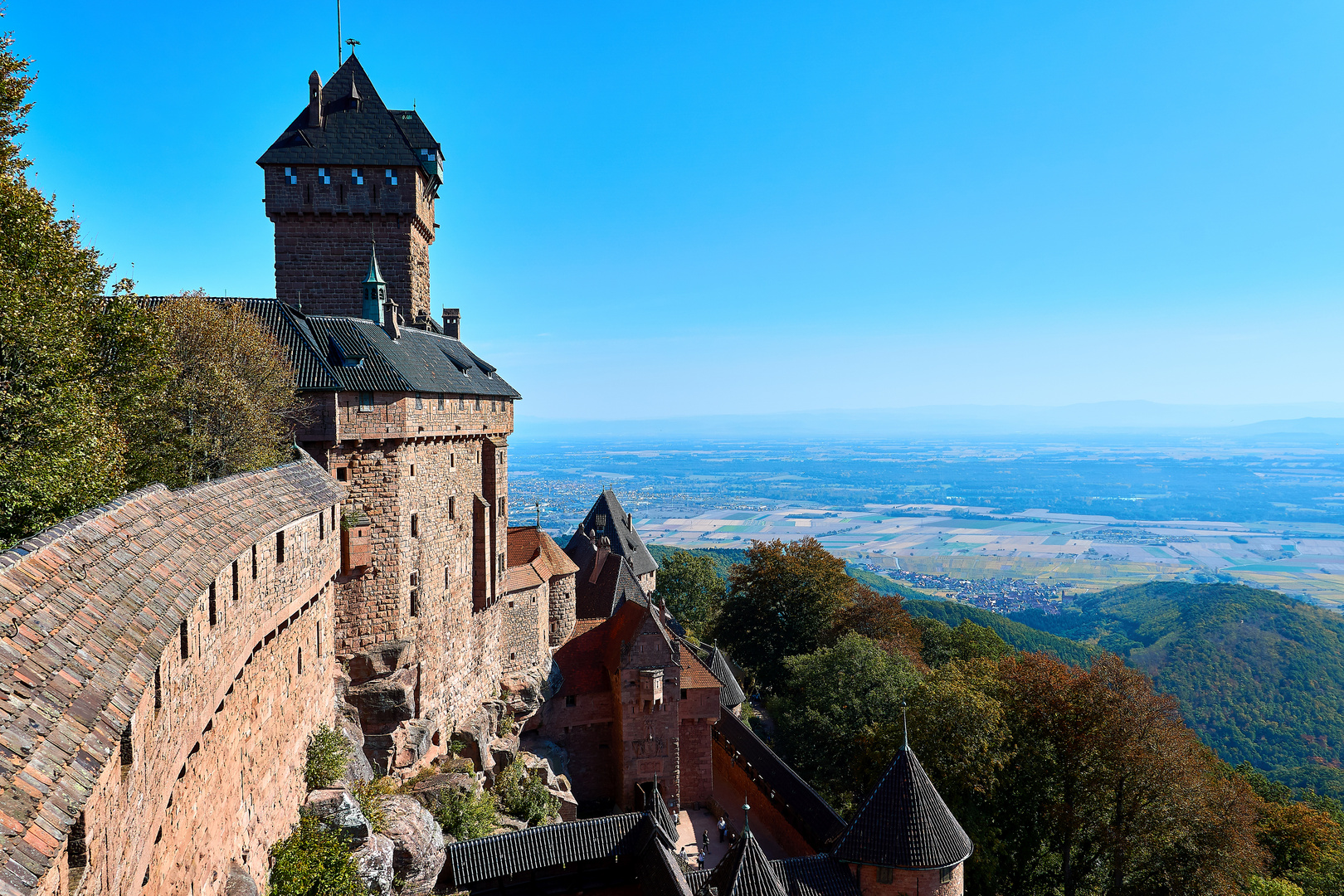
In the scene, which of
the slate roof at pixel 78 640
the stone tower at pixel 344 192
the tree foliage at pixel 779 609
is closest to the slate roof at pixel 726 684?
the tree foliage at pixel 779 609

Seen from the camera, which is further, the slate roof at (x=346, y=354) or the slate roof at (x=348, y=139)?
the slate roof at (x=348, y=139)

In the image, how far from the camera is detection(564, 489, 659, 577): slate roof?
45188 mm

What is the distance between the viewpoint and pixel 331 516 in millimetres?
14812

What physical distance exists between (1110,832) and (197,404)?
32543 mm

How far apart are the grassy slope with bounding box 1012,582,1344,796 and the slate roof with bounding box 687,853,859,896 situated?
52.8m

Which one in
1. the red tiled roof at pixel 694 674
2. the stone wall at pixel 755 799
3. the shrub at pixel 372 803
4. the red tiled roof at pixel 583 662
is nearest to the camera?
the shrub at pixel 372 803

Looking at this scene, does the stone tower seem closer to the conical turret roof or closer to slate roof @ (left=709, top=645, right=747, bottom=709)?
the conical turret roof

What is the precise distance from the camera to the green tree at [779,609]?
148 ft

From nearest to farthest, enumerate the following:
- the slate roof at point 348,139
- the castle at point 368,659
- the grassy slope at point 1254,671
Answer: the castle at point 368,659 < the slate roof at point 348,139 < the grassy slope at point 1254,671

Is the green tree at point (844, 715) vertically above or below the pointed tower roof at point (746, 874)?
below

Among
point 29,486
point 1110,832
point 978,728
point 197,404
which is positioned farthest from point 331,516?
point 1110,832

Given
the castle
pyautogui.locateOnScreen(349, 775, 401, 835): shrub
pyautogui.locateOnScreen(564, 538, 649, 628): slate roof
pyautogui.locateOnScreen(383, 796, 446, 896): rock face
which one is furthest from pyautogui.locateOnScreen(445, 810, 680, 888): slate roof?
pyautogui.locateOnScreen(564, 538, 649, 628): slate roof

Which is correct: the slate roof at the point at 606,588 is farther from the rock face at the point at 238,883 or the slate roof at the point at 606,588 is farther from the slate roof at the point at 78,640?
the slate roof at the point at 78,640

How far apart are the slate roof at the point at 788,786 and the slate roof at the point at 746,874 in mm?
5242
